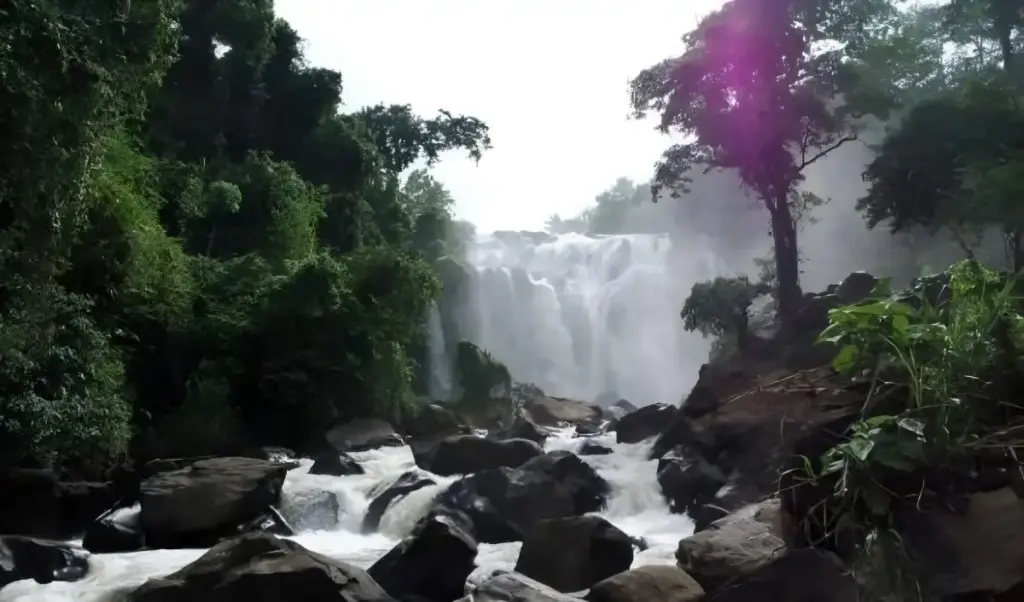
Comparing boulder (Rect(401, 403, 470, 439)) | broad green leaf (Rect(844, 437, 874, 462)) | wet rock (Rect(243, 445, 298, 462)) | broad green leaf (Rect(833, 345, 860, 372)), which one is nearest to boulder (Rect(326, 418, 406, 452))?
wet rock (Rect(243, 445, 298, 462))

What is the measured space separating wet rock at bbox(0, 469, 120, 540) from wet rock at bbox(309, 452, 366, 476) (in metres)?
2.47

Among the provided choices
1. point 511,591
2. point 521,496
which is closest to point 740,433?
point 521,496

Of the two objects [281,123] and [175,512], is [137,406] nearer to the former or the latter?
[175,512]

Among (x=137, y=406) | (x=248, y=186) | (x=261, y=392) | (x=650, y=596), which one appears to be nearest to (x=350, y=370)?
(x=261, y=392)

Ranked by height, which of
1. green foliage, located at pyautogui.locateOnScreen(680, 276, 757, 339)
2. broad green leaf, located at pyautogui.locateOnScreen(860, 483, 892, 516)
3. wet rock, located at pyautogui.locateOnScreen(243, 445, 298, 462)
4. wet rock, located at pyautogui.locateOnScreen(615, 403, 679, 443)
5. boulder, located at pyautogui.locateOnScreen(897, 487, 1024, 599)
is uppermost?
green foliage, located at pyautogui.locateOnScreen(680, 276, 757, 339)

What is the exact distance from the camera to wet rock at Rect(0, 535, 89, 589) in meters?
5.89

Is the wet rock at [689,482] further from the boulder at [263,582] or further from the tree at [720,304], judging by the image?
the tree at [720,304]

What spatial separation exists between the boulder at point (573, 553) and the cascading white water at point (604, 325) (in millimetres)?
23275

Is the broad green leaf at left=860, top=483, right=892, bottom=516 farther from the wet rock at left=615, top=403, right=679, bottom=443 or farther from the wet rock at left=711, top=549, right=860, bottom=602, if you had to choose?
the wet rock at left=615, top=403, right=679, bottom=443

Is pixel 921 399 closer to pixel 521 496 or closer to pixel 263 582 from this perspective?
pixel 263 582

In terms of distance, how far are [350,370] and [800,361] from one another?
679 cm

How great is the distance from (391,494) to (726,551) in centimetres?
491

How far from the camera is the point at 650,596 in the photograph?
185 inches

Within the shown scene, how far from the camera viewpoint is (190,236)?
14.2m
